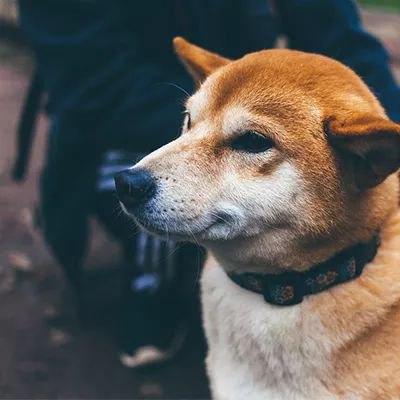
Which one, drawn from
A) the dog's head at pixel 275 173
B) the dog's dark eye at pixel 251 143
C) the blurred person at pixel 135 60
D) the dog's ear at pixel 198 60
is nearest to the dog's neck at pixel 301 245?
the dog's head at pixel 275 173

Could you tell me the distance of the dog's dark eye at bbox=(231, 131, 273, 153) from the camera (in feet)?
7.07

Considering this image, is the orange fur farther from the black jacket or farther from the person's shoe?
the person's shoe

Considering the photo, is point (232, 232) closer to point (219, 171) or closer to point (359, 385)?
point (219, 171)

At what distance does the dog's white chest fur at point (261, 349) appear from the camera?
2.25 meters

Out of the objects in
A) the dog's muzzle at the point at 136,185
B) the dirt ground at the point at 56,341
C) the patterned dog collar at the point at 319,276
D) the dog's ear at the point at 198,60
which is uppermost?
the dog's ear at the point at 198,60

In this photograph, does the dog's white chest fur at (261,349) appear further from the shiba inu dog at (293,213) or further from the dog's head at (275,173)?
the dog's head at (275,173)

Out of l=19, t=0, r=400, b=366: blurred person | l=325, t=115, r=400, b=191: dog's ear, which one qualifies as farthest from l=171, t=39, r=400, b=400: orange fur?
l=19, t=0, r=400, b=366: blurred person

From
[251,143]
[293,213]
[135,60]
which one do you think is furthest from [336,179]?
[135,60]

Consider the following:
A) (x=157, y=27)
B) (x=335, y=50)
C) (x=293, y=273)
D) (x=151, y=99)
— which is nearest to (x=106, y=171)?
(x=151, y=99)

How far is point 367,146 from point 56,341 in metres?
1.99

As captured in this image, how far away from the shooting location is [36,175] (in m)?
4.98

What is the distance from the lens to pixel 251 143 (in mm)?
2182

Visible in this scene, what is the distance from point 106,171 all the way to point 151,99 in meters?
0.41

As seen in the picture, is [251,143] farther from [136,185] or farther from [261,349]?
[261,349]
